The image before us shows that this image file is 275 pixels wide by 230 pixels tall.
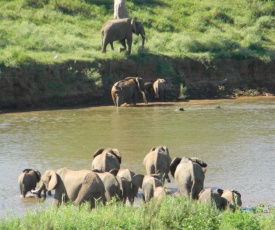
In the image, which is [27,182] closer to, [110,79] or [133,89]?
[133,89]

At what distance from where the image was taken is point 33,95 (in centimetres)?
2375

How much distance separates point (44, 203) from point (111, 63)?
1409cm

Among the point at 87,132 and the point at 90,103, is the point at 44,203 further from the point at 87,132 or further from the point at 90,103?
the point at 90,103

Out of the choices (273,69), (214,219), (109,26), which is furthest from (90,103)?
(214,219)

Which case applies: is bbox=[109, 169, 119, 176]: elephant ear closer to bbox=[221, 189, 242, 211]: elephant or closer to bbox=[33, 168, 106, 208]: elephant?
bbox=[33, 168, 106, 208]: elephant

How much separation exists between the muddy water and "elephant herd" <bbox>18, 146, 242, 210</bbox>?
1.81ft

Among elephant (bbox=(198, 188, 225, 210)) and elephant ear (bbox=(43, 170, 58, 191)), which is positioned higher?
elephant ear (bbox=(43, 170, 58, 191))

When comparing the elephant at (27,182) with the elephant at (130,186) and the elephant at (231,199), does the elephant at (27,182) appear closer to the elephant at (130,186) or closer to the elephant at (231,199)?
the elephant at (130,186)

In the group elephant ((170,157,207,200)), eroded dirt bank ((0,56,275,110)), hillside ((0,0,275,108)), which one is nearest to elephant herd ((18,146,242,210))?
elephant ((170,157,207,200))

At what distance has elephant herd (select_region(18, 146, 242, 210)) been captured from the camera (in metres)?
11.2

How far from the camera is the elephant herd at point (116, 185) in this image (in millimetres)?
11219

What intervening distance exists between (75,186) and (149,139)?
693cm

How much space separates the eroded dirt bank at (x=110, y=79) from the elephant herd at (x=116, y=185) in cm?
1065

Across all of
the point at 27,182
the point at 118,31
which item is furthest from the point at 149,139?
the point at 118,31
